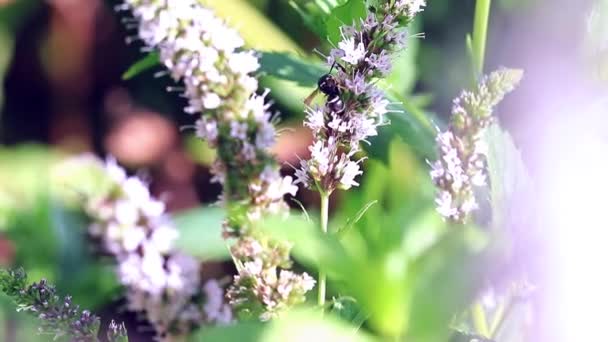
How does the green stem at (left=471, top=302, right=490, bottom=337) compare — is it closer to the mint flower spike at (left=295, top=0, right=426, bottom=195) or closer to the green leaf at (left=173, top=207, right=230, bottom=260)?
the mint flower spike at (left=295, top=0, right=426, bottom=195)

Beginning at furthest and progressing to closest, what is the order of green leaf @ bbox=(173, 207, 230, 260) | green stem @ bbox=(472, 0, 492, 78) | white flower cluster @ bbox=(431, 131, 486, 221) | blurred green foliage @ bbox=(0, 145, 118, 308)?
blurred green foliage @ bbox=(0, 145, 118, 308), green leaf @ bbox=(173, 207, 230, 260), green stem @ bbox=(472, 0, 492, 78), white flower cluster @ bbox=(431, 131, 486, 221)

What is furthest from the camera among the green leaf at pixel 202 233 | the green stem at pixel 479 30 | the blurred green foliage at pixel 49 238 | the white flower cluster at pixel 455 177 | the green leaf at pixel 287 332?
the blurred green foliage at pixel 49 238

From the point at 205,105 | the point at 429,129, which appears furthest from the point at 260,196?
the point at 429,129

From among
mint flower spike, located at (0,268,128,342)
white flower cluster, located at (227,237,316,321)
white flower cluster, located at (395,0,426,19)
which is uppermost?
white flower cluster, located at (395,0,426,19)

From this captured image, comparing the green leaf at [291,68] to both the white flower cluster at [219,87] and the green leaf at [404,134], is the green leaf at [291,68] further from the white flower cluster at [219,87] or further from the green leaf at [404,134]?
the white flower cluster at [219,87]

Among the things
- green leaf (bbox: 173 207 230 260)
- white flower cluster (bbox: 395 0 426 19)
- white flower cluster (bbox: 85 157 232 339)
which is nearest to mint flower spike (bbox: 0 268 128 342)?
white flower cluster (bbox: 85 157 232 339)

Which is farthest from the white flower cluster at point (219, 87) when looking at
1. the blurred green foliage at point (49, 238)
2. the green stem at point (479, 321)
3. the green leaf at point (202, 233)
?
the blurred green foliage at point (49, 238)

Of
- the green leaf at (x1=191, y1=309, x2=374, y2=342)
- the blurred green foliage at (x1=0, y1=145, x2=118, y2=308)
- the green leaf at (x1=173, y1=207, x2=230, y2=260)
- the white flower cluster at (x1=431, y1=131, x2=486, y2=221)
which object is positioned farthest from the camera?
the blurred green foliage at (x1=0, y1=145, x2=118, y2=308)

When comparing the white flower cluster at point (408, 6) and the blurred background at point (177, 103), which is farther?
the blurred background at point (177, 103)
